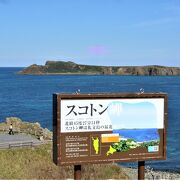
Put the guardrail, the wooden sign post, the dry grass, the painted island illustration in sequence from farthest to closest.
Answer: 1. the guardrail
2. the dry grass
3. the painted island illustration
4. the wooden sign post

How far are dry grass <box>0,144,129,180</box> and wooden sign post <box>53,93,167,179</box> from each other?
19.0 ft

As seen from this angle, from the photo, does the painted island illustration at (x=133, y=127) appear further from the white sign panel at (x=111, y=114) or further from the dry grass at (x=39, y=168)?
the dry grass at (x=39, y=168)

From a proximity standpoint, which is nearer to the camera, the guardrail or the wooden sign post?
the wooden sign post

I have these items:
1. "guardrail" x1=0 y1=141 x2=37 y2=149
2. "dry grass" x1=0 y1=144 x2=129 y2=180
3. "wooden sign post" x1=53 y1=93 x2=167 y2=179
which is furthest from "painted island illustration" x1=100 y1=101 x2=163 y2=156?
"guardrail" x1=0 y1=141 x2=37 y2=149

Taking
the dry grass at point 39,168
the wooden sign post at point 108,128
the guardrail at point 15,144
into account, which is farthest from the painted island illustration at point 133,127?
the guardrail at point 15,144

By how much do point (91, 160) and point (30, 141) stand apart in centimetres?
1710

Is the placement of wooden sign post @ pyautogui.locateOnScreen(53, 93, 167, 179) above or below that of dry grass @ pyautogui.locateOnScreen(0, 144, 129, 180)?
above

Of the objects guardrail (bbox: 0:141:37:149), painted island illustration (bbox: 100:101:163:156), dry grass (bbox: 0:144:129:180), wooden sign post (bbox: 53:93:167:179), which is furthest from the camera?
guardrail (bbox: 0:141:37:149)

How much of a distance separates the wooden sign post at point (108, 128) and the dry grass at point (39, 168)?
5806 mm

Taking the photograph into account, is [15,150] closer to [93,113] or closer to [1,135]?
[1,135]

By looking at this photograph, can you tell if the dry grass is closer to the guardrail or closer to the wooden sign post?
the guardrail

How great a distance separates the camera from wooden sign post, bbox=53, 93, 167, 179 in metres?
12.7

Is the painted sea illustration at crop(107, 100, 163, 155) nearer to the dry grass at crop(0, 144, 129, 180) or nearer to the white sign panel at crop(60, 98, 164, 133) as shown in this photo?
the white sign panel at crop(60, 98, 164, 133)

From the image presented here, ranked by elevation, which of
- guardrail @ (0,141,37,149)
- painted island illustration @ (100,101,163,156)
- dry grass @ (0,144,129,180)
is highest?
painted island illustration @ (100,101,163,156)
